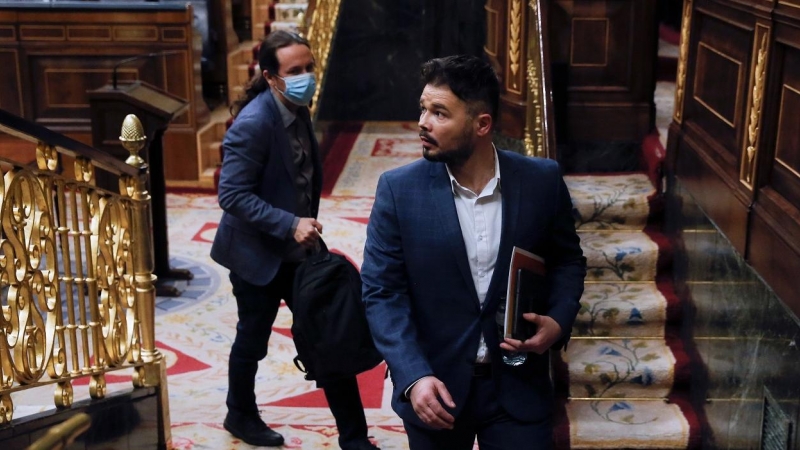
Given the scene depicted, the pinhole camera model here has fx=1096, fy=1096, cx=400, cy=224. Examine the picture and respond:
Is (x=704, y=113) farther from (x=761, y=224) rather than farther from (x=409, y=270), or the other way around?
(x=409, y=270)

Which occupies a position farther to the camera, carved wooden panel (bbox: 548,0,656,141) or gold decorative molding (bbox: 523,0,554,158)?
carved wooden panel (bbox: 548,0,656,141)

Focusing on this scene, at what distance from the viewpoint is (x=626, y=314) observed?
193 inches

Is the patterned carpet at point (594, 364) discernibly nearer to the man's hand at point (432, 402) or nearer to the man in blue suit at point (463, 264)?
the man in blue suit at point (463, 264)

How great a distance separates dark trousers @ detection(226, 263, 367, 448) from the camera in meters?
4.11

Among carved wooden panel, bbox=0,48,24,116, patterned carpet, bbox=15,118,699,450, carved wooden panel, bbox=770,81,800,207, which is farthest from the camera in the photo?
carved wooden panel, bbox=0,48,24,116

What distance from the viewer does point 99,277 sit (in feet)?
13.1

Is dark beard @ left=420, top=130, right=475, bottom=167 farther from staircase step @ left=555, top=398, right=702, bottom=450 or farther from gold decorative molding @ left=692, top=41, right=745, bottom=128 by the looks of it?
staircase step @ left=555, top=398, right=702, bottom=450

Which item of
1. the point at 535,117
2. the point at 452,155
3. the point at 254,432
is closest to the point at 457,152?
the point at 452,155

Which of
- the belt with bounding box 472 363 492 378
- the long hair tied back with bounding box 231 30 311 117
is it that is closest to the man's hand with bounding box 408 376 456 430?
the belt with bounding box 472 363 492 378

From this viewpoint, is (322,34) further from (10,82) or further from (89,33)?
(10,82)

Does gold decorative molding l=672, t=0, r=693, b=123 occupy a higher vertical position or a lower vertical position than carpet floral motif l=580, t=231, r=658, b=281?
higher

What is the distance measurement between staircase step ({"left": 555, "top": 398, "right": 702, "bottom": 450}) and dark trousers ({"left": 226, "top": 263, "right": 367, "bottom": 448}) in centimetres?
89

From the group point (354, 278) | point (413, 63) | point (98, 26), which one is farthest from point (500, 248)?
point (413, 63)

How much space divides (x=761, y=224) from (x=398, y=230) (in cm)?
161
